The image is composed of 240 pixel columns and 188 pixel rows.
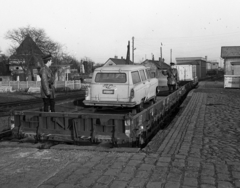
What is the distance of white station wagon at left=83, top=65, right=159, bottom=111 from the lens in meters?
9.70

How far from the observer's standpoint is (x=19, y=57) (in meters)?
42.1

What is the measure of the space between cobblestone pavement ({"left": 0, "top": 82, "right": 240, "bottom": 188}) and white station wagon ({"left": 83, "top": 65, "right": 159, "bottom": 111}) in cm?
340

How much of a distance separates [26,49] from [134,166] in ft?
132

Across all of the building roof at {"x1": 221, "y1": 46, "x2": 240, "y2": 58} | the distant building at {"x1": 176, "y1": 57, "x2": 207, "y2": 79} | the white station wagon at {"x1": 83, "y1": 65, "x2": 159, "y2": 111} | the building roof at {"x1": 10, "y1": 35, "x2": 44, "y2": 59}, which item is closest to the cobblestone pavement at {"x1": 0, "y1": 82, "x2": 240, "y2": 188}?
the white station wagon at {"x1": 83, "y1": 65, "x2": 159, "y2": 111}

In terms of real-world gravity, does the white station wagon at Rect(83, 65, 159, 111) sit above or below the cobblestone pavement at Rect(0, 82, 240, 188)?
above

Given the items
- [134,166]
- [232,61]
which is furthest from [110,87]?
[232,61]

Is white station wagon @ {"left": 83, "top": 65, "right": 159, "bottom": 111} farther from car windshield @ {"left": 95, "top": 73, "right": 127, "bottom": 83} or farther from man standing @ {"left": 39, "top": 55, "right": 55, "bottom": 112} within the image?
man standing @ {"left": 39, "top": 55, "right": 55, "bottom": 112}

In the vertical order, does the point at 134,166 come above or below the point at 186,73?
below

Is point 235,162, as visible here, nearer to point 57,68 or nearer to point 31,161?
point 31,161

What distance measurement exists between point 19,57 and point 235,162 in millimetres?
41291

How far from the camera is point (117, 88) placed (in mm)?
9812

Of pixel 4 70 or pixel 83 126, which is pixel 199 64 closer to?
pixel 4 70

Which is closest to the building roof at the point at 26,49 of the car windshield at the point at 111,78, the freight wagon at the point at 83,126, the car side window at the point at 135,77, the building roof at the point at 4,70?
the building roof at the point at 4,70

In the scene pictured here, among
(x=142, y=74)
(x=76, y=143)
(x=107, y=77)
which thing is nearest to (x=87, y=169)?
(x=76, y=143)
